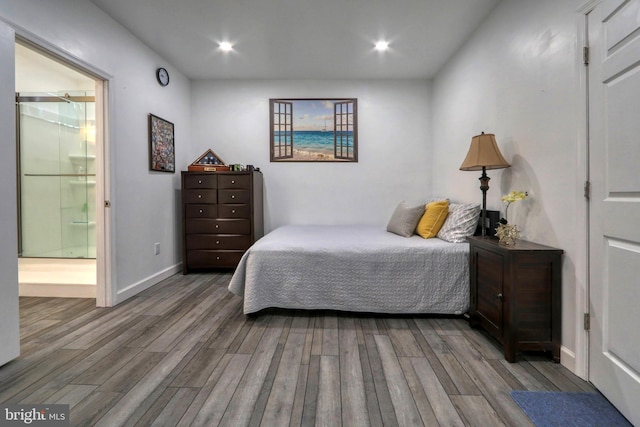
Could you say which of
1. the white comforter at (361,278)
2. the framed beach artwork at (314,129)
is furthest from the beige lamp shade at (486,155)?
the framed beach artwork at (314,129)

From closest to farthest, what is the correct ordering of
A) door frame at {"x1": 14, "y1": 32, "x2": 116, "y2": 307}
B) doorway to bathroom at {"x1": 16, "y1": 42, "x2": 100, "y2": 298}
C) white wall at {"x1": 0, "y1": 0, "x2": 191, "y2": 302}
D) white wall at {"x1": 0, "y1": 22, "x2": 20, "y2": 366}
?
white wall at {"x1": 0, "y1": 22, "x2": 20, "y2": 366}
white wall at {"x1": 0, "y1": 0, "x2": 191, "y2": 302}
door frame at {"x1": 14, "y1": 32, "x2": 116, "y2": 307}
doorway to bathroom at {"x1": 16, "y1": 42, "x2": 100, "y2": 298}

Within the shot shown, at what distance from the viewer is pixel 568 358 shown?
158cm

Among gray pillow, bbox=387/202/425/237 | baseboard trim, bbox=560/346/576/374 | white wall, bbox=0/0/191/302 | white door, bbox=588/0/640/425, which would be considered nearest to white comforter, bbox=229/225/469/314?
gray pillow, bbox=387/202/425/237

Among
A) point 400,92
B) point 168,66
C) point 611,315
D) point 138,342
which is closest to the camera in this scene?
point 611,315

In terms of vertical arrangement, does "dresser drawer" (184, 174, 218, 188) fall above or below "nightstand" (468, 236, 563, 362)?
above

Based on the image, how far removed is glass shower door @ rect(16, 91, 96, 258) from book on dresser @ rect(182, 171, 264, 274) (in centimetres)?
138

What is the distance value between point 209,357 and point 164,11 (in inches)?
115

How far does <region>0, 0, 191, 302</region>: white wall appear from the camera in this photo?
2.02 metres

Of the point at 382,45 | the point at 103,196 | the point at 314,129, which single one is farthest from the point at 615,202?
the point at 103,196

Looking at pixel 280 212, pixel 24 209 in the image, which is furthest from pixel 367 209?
pixel 24 209

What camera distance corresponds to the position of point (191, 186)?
3.52m

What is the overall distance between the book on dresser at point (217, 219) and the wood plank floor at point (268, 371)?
1.20 m

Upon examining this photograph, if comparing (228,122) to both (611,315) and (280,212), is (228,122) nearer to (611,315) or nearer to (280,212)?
(280,212)

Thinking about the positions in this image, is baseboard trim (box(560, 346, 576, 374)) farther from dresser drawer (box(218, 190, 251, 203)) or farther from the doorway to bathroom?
the doorway to bathroom
